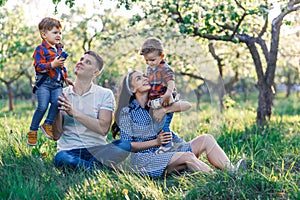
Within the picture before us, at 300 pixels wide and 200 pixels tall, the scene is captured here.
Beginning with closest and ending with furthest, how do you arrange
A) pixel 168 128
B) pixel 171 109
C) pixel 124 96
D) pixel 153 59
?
pixel 153 59 → pixel 171 109 → pixel 168 128 → pixel 124 96

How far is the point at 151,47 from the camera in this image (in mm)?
4016

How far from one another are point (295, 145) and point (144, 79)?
268 cm

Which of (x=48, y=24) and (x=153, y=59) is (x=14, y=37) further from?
(x=153, y=59)

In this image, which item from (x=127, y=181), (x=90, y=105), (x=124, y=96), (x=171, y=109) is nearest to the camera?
(x=127, y=181)

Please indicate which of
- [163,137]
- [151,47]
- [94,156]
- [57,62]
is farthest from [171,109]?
[57,62]

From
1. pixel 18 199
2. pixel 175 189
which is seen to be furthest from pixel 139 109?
pixel 18 199

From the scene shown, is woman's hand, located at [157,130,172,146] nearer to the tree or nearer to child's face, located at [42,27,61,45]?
child's face, located at [42,27,61,45]

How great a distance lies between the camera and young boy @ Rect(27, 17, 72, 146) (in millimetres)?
4348

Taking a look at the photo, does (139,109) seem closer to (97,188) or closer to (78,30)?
(97,188)

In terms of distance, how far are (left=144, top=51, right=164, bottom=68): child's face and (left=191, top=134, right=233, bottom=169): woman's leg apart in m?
0.92

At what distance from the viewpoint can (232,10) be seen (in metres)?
6.91

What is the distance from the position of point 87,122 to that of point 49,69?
59cm

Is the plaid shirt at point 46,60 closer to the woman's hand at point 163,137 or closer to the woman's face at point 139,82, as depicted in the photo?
the woman's face at point 139,82

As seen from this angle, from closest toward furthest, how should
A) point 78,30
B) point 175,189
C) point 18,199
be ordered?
point 18,199
point 175,189
point 78,30
